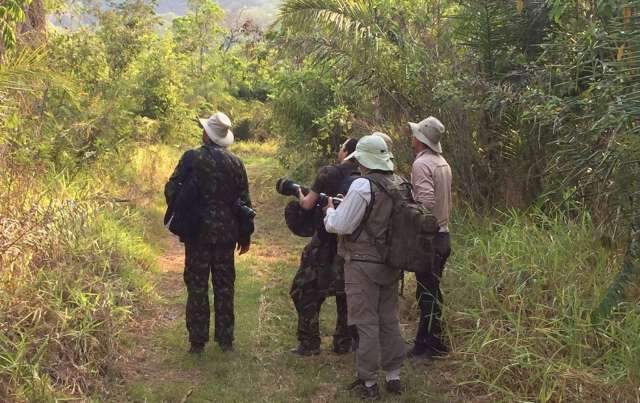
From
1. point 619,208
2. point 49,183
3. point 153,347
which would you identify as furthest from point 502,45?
point 49,183

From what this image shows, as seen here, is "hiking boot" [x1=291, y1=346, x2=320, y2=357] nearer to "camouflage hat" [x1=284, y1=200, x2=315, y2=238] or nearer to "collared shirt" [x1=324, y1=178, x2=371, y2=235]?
"camouflage hat" [x1=284, y1=200, x2=315, y2=238]

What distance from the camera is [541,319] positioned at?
14.8 ft

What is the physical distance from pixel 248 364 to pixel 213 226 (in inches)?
45.3

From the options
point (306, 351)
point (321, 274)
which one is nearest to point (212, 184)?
point (321, 274)

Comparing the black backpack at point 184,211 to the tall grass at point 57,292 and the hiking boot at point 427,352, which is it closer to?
the tall grass at point 57,292

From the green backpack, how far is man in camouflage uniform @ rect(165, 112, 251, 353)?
1352mm

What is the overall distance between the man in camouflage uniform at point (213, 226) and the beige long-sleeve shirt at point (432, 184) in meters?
1.41

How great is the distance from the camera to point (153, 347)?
18.2ft

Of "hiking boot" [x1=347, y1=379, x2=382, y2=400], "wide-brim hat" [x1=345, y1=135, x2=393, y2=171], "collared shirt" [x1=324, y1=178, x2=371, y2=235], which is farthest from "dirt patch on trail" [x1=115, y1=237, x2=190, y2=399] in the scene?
"wide-brim hat" [x1=345, y1=135, x2=393, y2=171]

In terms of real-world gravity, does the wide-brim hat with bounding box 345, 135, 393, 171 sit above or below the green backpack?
above

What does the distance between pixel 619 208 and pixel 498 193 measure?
2.49 meters

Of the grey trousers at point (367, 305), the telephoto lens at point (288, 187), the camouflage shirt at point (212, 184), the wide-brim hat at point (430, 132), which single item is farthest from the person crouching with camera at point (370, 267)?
the camouflage shirt at point (212, 184)

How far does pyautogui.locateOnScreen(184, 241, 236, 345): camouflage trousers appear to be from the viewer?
204 inches

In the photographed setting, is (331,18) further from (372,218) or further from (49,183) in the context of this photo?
(372,218)
